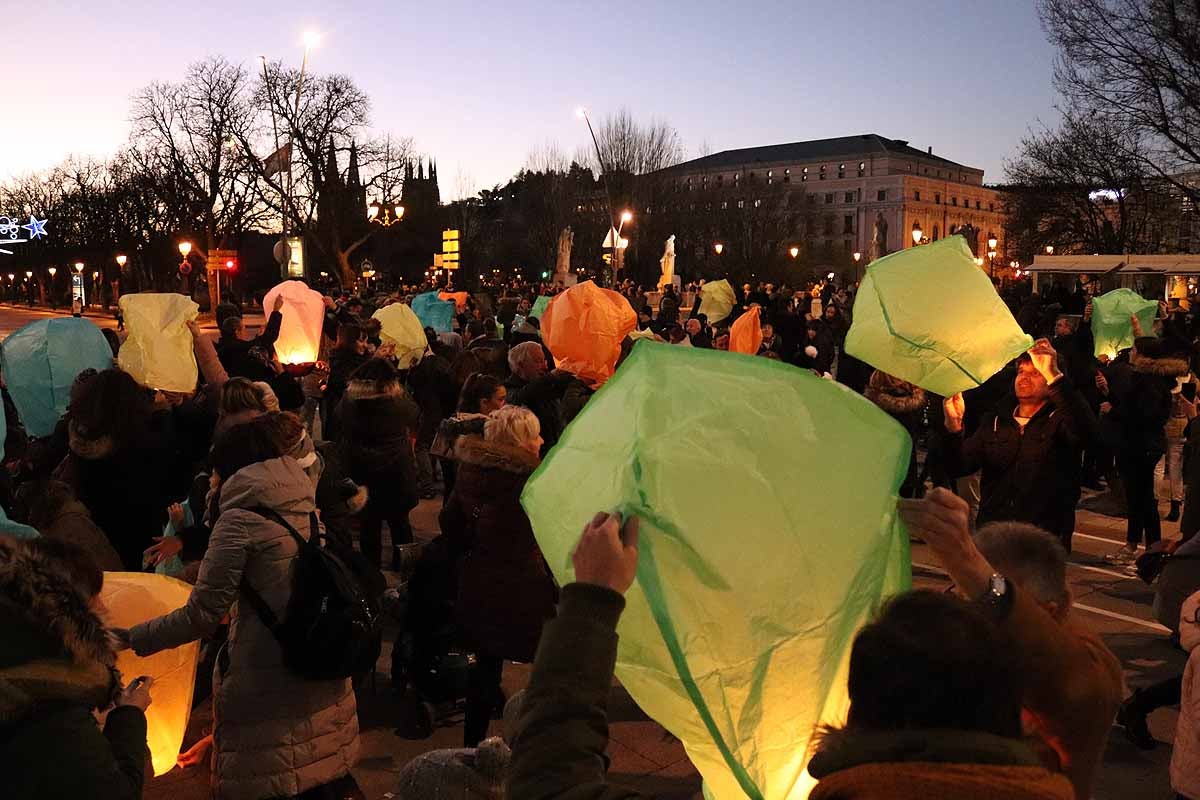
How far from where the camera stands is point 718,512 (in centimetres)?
179

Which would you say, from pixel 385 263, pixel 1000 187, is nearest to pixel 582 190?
pixel 385 263

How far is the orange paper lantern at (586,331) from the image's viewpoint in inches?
339

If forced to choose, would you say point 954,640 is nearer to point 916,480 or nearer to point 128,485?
point 128,485

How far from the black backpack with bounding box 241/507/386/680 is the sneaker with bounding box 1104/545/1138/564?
717 cm

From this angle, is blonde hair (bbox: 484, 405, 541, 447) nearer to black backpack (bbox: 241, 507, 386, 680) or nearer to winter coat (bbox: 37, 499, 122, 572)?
black backpack (bbox: 241, 507, 386, 680)

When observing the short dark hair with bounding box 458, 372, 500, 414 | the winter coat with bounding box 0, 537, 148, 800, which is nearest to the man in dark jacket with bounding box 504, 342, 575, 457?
the short dark hair with bounding box 458, 372, 500, 414

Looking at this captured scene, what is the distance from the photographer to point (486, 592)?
438 cm

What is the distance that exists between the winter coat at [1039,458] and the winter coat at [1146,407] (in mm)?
2553

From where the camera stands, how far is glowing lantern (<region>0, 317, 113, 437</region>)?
266 inches

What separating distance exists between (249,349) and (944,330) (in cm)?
630

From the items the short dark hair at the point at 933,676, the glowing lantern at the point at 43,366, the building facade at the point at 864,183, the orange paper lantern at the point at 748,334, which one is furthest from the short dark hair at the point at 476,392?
the building facade at the point at 864,183

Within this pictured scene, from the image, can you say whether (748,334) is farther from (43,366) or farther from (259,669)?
(259,669)

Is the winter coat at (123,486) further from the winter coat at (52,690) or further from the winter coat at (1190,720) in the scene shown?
the winter coat at (1190,720)

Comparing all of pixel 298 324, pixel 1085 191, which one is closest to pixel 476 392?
pixel 298 324
